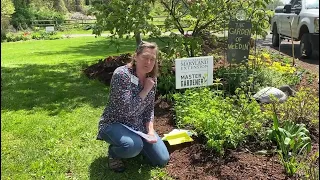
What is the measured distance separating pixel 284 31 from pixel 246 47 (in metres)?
6.68

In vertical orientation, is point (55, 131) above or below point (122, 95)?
below

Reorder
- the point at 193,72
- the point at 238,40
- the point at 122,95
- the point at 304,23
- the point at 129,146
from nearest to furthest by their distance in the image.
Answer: the point at 129,146 < the point at 122,95 < the point at 193,72 < the point at 238,40 < the point at 304,23

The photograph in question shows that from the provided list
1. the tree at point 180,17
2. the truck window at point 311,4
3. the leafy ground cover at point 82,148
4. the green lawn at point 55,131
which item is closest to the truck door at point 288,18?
the truck window at point 311,4

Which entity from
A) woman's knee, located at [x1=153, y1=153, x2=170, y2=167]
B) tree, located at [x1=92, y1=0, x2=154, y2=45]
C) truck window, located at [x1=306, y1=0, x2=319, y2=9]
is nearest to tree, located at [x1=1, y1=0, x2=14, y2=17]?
tree, located at [x1=92, y1=0, x2=154, y2=45]

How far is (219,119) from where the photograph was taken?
361 cm

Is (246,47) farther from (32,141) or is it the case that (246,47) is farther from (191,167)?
(32,141)

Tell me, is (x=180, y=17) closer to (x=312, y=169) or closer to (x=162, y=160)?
(x=162, y=160)

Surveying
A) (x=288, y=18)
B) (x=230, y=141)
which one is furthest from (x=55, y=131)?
(x=288, y=18)

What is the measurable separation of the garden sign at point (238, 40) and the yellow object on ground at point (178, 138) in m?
2.64

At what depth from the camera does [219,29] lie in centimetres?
699

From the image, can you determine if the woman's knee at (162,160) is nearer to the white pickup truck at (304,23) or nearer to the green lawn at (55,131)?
→ the green lawn at (55,131)

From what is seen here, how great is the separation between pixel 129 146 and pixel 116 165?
285 mm

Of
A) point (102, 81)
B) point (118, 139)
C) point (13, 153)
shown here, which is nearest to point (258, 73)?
point (102, 81)

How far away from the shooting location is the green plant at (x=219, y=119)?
349 cm
